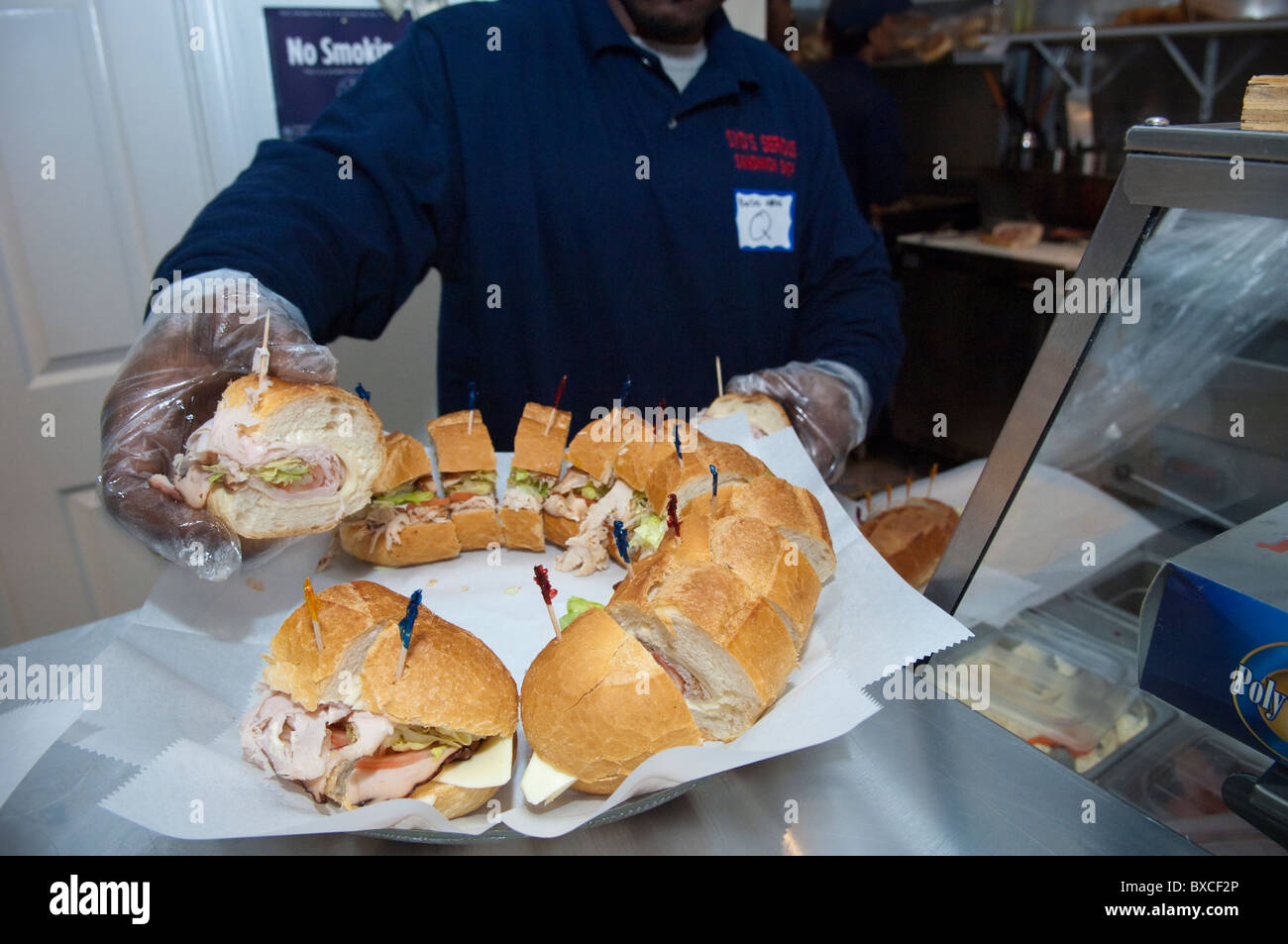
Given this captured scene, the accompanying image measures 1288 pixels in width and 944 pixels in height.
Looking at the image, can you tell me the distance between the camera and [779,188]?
2.74 metres

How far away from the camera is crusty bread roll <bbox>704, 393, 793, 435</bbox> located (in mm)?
2123

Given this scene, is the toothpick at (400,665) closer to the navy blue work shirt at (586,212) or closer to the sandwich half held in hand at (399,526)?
the sandwich half held in hand at (399,526)

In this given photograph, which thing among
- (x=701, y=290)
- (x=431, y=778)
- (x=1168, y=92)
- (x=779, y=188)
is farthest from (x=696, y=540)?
(x=1168, y=92)

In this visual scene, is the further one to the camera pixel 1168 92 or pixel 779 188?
pixel 1168 92

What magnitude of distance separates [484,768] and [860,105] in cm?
572

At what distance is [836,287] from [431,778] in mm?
2238

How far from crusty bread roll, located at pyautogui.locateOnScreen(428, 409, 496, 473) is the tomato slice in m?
0.90

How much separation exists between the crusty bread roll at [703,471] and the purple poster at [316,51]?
2.47 metres

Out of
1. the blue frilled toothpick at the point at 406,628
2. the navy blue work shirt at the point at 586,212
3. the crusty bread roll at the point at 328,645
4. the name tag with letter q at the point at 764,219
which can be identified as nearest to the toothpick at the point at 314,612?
the crusty bread roll at the point at 328,645

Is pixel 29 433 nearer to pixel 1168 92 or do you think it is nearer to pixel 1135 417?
pixel 1135 417

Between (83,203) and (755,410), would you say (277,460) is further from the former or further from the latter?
(83,203)

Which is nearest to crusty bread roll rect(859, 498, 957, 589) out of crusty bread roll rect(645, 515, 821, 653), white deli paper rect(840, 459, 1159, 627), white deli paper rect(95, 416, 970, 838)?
white deli paper rect(840, 459, 1159, 627)
